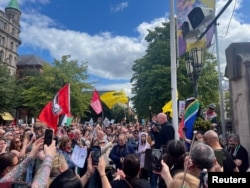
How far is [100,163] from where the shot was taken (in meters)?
2.97

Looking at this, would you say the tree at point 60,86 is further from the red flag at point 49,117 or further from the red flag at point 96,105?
the red flag at point 49,117

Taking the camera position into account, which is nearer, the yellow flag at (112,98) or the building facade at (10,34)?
the yellow flag at (112,98)

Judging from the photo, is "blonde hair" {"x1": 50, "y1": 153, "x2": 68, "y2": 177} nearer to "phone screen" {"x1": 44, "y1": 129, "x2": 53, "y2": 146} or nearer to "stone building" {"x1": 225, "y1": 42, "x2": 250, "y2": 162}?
"phone screen" {"x1": 44, "y1": 129, "x2": 53, "y2": 146}

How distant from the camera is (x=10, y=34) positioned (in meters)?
65.2

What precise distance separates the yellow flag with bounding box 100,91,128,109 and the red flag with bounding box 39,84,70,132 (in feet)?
9.47

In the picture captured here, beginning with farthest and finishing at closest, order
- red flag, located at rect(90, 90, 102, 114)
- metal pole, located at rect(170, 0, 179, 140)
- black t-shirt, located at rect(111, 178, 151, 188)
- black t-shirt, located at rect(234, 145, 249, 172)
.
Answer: red flag, located at rect(90, 90, 102, 114)
metal pole, located at rect(170, 0, 179, 140)
black t-shirt, located at rect(234, 145, 249, 172)
black t-shirt, located at rect(111, 178, 151, 188)

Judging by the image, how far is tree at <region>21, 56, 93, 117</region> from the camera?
34.7 m

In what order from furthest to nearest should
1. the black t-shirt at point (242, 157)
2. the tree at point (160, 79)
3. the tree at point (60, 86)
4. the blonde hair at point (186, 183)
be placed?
the tree at point (60, 86)
the tree at point (160, 79)
the black t-shirt at point (242, 157)
the blonde hair at point (186, 183)

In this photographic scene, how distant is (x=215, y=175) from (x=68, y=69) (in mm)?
35876

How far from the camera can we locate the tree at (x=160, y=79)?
22391mm

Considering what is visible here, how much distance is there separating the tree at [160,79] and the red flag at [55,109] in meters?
14.7

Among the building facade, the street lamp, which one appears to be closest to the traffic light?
the street lamp

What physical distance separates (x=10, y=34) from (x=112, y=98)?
62834 millimetres

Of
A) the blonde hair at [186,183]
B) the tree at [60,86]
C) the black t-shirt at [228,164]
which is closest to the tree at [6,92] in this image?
the tree at [60,86]
